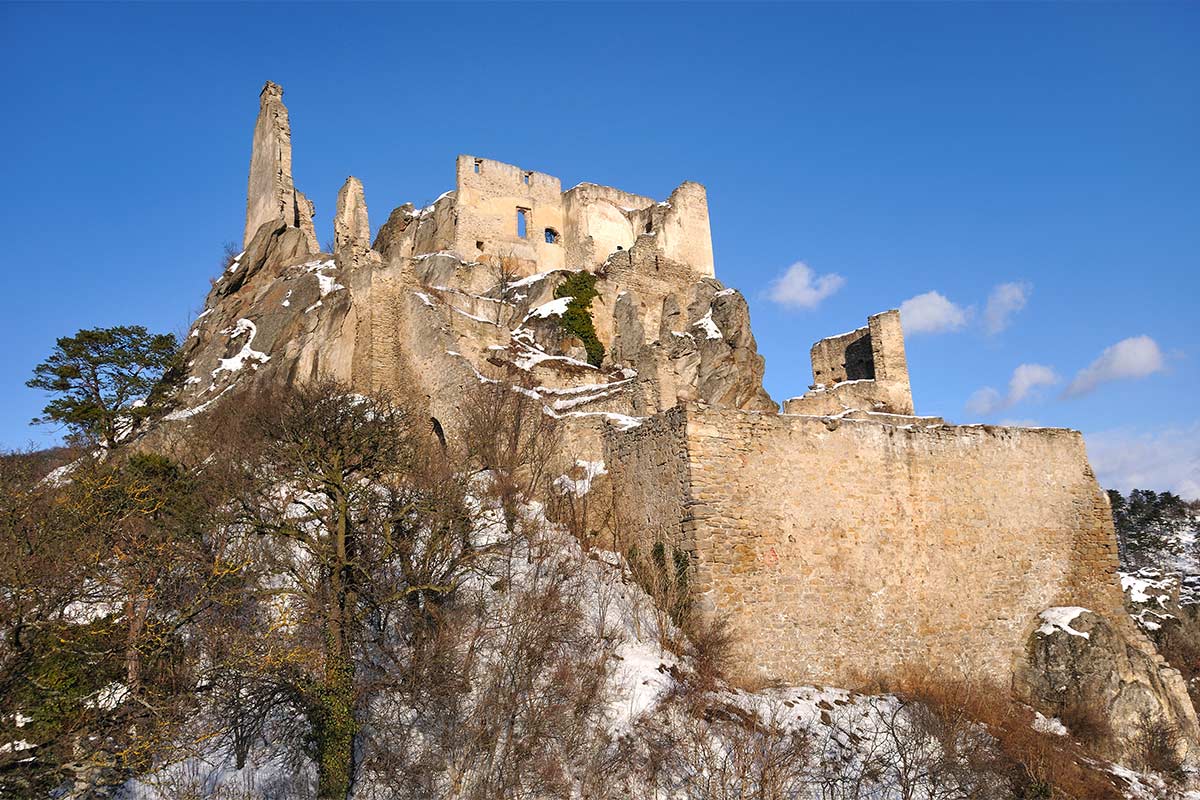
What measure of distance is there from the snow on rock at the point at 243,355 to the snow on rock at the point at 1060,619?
24.3 m

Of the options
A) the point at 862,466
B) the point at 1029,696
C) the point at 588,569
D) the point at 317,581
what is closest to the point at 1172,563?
the point at 1029,696

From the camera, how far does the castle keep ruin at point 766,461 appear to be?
14750mm

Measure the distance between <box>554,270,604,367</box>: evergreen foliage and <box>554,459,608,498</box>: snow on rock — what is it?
38.6 feet

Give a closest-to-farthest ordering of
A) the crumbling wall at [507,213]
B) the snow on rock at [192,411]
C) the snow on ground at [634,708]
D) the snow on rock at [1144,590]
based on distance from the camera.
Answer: the snow on ground at [634,708], the snow on rock at [192,411], the snow on rock at [1144,590], the crumbling wall at [507,213]

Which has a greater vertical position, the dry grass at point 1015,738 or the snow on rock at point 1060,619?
the snow on rock at point 1060,619

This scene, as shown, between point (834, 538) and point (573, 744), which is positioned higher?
point (834, 538)

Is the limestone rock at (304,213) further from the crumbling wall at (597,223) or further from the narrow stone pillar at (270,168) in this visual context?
the crumbling wall at (597,223)

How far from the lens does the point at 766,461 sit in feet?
49.8

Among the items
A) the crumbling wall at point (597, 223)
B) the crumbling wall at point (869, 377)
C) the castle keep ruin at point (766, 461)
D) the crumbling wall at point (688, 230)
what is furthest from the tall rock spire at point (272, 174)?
the crumbling wall at point (869, 377)

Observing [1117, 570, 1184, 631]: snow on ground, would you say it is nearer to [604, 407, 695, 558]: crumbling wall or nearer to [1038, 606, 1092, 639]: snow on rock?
[1038, 606, 1092, 639]: snow on rock

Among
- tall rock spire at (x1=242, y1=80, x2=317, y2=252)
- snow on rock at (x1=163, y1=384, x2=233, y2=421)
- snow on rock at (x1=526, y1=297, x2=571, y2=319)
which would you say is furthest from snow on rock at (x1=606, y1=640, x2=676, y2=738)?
tall rock spire at (x1=242, y1=80, x2=317, y2=252)

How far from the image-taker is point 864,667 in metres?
15.1

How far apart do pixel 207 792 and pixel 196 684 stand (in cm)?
205

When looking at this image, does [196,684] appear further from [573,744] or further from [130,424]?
[130,424]
